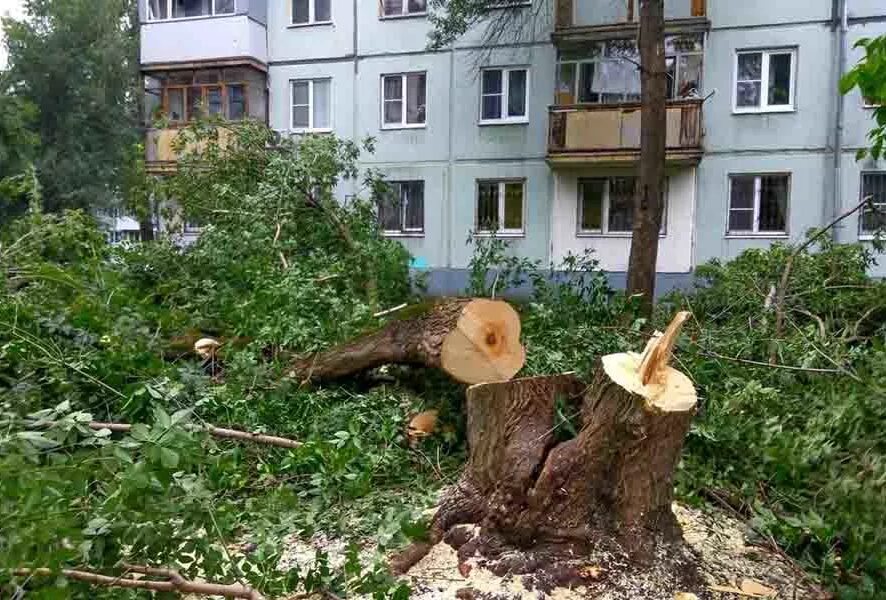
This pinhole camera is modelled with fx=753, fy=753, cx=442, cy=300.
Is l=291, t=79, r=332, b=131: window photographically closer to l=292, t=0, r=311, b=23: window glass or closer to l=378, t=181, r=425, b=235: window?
l=292, t=0, r=311, b=23: window glass

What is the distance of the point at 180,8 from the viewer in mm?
18484

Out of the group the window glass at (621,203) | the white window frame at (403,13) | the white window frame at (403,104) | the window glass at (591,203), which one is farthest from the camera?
the white window frame at (403,104)

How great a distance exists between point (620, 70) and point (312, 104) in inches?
297

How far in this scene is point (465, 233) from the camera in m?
17.6

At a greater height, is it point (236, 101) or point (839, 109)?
point (236, 101)

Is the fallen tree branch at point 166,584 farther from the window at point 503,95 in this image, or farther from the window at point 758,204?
the window at point 503,95

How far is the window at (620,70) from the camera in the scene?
15.6 m

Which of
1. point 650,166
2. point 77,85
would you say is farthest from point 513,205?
point 77,85

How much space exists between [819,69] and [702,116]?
2.48 m

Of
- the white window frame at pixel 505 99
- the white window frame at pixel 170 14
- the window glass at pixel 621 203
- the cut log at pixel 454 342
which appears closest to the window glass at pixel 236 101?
the white window frame at pixel 170 14

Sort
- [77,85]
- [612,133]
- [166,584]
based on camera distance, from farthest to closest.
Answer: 1. [77,85]
2. [612,133]
3. [166,584]

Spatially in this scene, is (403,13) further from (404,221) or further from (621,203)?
(621,203)

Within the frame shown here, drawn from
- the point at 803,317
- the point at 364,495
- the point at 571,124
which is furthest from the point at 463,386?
the point at 571,124

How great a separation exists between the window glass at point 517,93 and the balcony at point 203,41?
6.17 m
